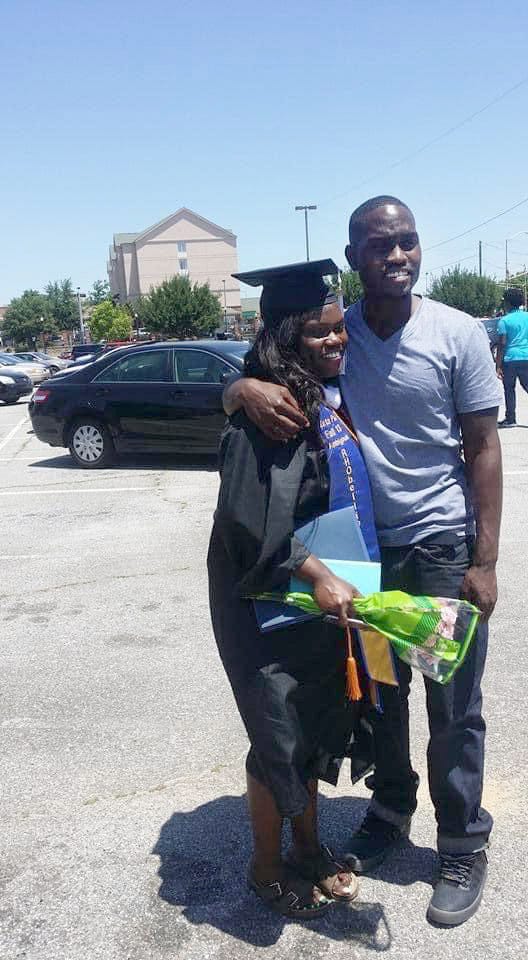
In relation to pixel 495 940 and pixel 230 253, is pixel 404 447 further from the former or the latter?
pixel 230 253

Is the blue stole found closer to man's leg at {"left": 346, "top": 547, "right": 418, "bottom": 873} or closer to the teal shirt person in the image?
man's leg at {"left": 346, "top": 547, "right": 418, "bottom": 873}

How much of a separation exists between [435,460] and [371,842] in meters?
1.23

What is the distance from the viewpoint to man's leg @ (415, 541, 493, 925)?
2.43 metres

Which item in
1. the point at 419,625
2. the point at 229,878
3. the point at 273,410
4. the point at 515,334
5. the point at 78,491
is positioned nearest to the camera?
the point at 273,410

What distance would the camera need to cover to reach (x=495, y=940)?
2328 millimetres

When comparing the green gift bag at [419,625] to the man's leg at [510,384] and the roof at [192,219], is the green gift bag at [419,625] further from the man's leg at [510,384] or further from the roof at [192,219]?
the roof at [192,219]

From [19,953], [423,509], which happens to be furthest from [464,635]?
[19,953]

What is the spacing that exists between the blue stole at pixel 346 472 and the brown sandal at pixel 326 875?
0.92 metres

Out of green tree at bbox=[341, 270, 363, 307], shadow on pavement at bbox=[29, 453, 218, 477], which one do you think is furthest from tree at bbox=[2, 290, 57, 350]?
green tree at bbox=[341, 270, 363, 307]

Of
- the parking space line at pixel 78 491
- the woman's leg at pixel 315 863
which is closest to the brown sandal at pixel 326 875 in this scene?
the woman's leg at pixel 315 863

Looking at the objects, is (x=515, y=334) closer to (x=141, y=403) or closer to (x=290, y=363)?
(x=141, y=403)

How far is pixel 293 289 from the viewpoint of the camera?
222 centimetres

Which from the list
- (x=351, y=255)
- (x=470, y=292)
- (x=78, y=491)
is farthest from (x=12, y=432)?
(x=470, y=292)

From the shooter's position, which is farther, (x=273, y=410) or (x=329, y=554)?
(x=329, y=554)
